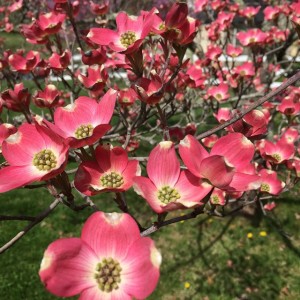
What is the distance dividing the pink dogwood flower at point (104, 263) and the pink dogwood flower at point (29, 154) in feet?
0.94

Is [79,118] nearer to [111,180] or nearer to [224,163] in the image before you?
[111,180]

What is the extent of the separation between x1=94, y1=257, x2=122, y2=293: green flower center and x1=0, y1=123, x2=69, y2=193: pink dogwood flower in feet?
1.15

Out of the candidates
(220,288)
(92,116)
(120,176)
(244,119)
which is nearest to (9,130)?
(92,116)

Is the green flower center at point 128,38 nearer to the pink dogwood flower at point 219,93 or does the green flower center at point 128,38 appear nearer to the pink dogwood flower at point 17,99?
the pink dogwood flower at point 17,99

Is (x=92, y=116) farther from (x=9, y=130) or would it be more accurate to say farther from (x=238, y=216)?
(x=238, y=216)

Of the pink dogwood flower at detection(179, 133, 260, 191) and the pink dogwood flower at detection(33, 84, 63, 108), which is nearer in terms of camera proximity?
the pink dogwood flower at detection(179, 133, 260, 191)

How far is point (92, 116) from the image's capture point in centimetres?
141

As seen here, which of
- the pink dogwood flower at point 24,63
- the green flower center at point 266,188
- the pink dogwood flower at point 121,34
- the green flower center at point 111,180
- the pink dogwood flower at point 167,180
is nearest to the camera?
the pink dogwood flower at point 167,180

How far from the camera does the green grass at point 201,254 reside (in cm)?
387

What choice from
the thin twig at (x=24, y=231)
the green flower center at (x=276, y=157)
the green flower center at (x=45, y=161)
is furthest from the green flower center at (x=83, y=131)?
the green flower center at (x=276, y=157)

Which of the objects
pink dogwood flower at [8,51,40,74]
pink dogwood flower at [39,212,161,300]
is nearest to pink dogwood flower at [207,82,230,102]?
pink dogwood flower at [8,51,40,74]

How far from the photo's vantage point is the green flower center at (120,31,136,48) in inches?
62.8

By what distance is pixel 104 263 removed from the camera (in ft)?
3.50

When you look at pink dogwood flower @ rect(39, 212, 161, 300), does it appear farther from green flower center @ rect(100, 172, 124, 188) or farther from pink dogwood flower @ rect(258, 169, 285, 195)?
pink dogwood flower @ rect(258, 169, 285, 195)
